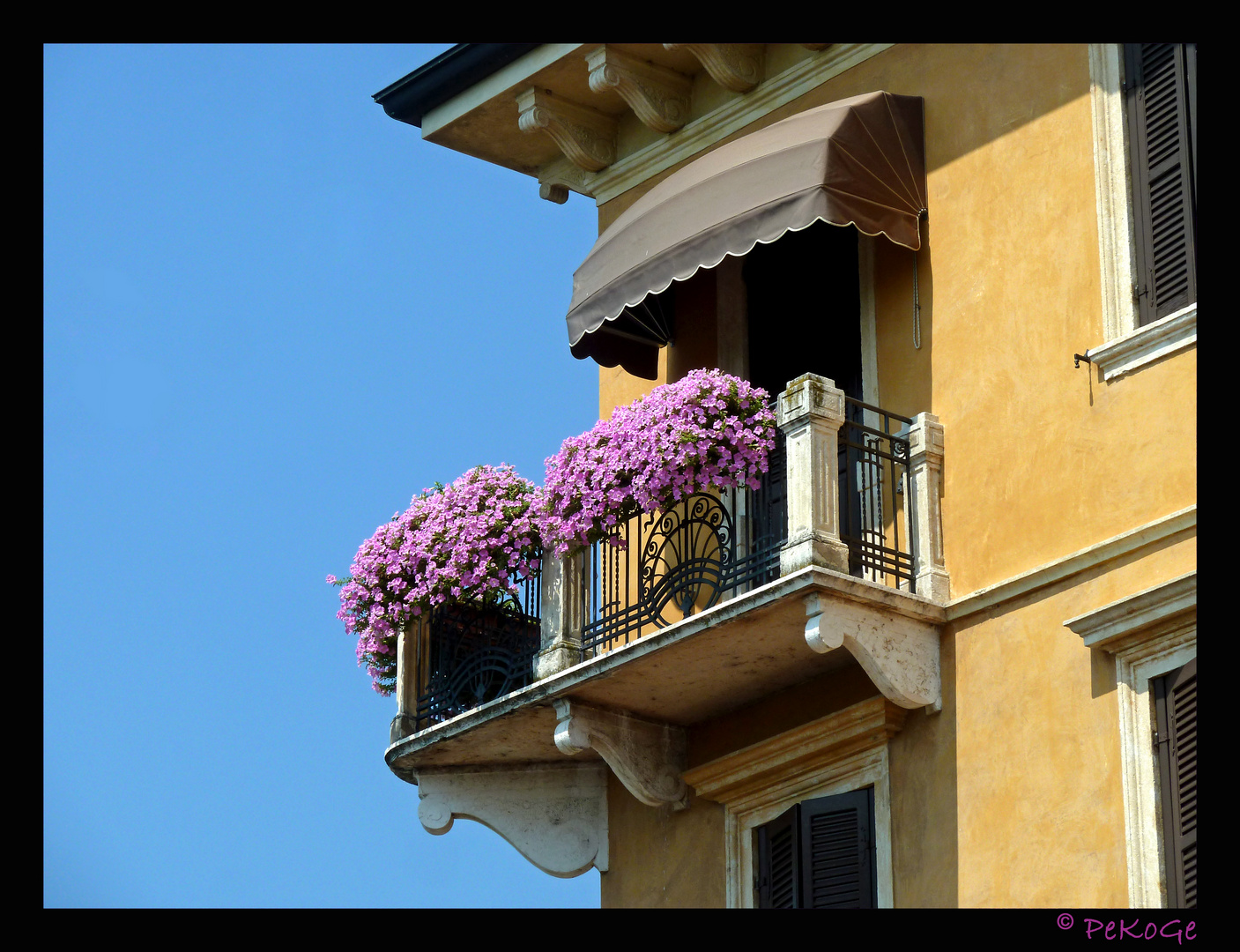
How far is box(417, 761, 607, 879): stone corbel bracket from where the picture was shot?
48.2 ft

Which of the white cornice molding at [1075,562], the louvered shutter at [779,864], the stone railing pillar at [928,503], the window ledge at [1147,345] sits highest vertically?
the window ledge at [1147,345]

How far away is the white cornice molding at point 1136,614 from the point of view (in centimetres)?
1150

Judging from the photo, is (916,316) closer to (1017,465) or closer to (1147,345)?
(1017,465)

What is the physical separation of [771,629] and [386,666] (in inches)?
120

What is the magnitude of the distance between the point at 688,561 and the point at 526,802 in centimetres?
235

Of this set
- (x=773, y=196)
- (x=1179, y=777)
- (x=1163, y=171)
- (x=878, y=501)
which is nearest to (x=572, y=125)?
(x=773, y=196)

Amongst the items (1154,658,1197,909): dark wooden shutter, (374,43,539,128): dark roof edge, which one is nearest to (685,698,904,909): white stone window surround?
(1154,658,1197,909): dark wooden shutter

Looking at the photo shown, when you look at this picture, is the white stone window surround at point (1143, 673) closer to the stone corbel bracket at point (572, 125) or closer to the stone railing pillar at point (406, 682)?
the stone railing pillar at point (406, 682)

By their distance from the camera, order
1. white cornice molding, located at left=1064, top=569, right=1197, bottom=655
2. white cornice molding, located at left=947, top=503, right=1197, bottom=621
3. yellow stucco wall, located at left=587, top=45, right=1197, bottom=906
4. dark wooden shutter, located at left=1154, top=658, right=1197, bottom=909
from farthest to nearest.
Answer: yellow stucco wall, located at left=587, top=45, right=1197, bottom=906 → white cornice molding, located at left=947, top=503, right=1197, bottom=621 → white cornice molding, located at left=1064, top=569, right=1197, bottom=655 → dark wooden shutter, located at left=1154, top=658, right=1197, bottom=909

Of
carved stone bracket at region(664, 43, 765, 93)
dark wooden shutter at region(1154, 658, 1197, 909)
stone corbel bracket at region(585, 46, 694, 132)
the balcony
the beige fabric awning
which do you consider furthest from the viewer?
stone corbel bracket at region(585, 46, 694, 132)

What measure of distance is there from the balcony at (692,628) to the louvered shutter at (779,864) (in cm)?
67

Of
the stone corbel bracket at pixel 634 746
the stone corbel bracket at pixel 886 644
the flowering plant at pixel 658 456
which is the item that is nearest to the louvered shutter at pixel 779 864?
the stone corbel bracket at pixel 634 746

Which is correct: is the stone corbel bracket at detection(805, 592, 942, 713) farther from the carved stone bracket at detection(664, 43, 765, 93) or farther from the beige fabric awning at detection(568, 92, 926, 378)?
the carved stone bracket at detection(664, 43, 765, 93)

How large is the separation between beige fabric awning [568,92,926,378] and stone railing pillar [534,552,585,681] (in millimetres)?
1536
